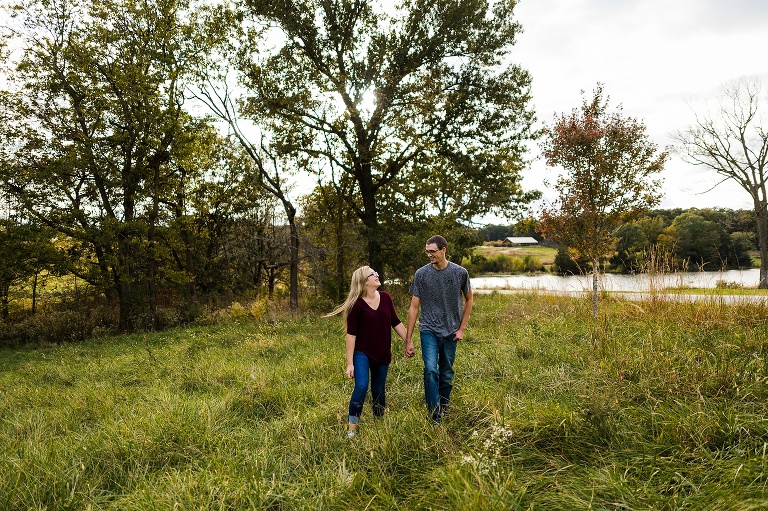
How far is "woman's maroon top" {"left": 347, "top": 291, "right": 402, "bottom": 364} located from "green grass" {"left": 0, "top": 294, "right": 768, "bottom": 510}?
25.5 inches

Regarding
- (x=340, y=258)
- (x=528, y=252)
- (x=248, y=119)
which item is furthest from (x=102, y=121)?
(x=528, y=252)

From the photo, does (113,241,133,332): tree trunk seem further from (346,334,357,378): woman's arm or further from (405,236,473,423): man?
(405,236,473,423): man

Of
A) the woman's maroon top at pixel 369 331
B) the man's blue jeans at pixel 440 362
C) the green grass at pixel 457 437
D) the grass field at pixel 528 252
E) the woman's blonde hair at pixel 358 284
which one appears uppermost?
the grass field at pixel 528 252

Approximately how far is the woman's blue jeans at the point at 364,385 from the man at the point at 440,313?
1.57 ft

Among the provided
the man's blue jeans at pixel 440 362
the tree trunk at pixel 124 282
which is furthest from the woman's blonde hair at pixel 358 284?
the tree trunk at pixel 124 282

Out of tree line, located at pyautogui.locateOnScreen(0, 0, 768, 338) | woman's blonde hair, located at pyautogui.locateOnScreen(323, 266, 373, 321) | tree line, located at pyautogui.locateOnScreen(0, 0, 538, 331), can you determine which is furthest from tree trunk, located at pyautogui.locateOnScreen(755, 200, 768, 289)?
woman's blonde hair, located at pyautogui.locateOnScreen(323, 266, 373, 321)

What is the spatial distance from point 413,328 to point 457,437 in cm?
120

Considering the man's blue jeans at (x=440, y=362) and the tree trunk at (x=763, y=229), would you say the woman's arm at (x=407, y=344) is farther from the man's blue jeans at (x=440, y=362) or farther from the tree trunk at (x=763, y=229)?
the tree trunk at (x=763, y=229)

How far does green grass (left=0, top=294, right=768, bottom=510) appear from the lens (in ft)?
8.94

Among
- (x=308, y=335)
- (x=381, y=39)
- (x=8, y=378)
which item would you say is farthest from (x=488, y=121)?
(x=8, y=378)

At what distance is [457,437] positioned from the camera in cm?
365

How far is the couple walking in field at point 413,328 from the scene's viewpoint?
426 centimetres

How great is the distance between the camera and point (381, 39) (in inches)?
629

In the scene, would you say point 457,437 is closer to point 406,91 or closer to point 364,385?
point 364,385
